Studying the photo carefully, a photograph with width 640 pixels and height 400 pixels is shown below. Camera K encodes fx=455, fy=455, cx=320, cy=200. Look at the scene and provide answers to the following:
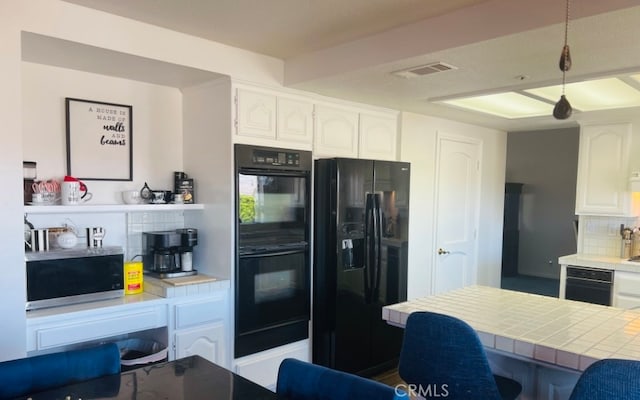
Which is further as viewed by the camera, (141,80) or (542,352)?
(141,80)

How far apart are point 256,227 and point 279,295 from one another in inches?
21.3

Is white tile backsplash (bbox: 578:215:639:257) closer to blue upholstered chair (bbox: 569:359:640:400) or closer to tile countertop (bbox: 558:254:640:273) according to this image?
tile countertop (bbox: 558:254:640:273)

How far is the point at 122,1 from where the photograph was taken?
2322 mm

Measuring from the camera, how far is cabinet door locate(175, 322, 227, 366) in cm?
289

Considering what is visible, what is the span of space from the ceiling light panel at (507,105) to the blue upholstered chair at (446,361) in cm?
247

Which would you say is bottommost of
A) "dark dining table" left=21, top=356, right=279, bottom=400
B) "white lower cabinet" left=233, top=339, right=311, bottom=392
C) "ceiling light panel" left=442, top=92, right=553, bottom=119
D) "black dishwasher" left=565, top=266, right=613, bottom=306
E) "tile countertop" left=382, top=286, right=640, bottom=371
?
"white lower cabinet" left=233, top=339, right=311, bottom=392

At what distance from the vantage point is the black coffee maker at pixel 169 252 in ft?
10.2

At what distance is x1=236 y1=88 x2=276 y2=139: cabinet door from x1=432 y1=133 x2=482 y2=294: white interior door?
202cm

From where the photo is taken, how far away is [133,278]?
9.68 feet

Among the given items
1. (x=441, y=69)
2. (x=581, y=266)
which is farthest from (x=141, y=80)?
(x=581, y=266)

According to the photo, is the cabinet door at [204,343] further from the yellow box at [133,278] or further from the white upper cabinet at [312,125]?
the white upper cabinet at [312,125]

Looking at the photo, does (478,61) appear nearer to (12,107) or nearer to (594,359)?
(594,359)

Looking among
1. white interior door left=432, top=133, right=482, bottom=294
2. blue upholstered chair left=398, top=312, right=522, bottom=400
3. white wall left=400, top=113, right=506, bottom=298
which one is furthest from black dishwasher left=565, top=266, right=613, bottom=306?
blue upholstered chair left=398, top=312, right=522, bottom=400

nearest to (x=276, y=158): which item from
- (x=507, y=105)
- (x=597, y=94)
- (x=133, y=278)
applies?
(x=133, y=278)
